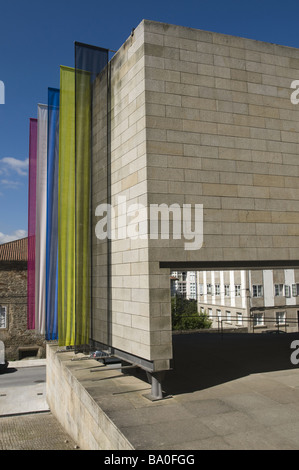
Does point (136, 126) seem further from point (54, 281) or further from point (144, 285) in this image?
point (54, 281)

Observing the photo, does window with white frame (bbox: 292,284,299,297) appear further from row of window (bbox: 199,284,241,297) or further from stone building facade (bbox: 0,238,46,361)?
stone building facade (bbox: 0,238,46,361)

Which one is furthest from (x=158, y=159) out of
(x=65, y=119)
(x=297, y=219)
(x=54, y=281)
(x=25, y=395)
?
(x=25, y=395)

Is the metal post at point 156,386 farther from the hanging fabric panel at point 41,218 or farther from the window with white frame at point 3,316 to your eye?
the window with white frame at point 3,316

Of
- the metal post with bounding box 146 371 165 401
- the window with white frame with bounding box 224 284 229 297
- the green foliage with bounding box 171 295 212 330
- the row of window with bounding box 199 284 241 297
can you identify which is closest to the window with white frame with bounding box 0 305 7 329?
the green foliage with bounding box 171 295 212 330

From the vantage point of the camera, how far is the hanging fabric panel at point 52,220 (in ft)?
65.1

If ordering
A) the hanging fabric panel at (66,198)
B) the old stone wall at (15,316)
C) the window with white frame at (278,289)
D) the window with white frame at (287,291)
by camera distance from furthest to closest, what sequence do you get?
the window with white frame at (287,291) → the window with white frame at (278,289) → the old stone wall at (15,316) → the hanging fabric panel at (66,198)

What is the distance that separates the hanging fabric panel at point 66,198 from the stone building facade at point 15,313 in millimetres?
22123

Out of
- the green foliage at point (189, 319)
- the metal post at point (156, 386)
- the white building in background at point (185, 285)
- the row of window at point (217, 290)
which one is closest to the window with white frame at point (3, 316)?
the green foliage at point (189, 319)

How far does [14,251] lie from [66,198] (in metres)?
24.8

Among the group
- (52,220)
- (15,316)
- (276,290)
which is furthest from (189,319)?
(52,220)

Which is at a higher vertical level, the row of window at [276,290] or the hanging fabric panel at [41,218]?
the hanging fabric panel at [41,218]

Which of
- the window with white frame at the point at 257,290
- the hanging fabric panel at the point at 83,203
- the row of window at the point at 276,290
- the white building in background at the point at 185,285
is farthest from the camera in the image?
the white building in background at the point at 185,285

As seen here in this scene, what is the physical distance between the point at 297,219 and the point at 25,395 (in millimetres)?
20426

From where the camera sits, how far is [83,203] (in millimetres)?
16500
